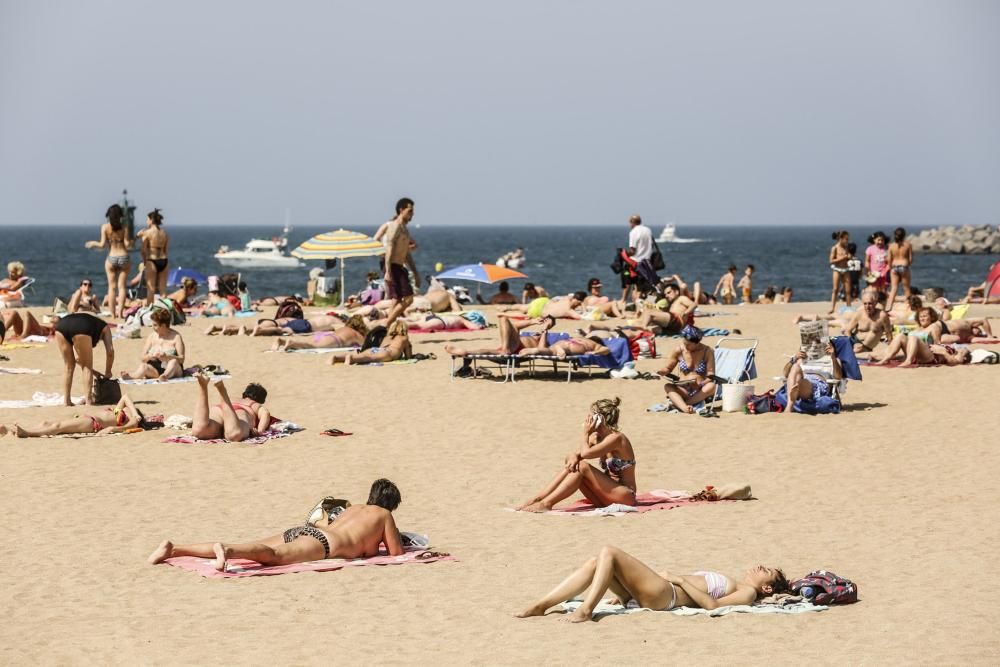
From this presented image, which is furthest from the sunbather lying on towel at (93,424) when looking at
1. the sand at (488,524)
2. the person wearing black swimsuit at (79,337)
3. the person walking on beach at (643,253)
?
the person walking on beach at (643,253)

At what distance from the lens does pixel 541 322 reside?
1562 centimetres

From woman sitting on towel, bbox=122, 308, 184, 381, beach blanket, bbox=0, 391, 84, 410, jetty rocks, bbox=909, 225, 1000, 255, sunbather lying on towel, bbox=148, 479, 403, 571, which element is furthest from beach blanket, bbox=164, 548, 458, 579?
jetty rocks, bbox=909, 225, 1000, 255

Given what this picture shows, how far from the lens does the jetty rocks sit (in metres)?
97.9

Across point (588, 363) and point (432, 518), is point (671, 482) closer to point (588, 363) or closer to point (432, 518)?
point (432, 518)

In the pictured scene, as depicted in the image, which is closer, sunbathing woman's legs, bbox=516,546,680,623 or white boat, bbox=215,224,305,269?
sunbathing woman's legs, bbox=516,546,680,623

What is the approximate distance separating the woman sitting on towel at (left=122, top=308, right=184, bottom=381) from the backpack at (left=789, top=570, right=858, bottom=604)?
953 cm

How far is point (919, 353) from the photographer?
16438 millimetres

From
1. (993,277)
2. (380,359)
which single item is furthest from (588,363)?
(993,277)

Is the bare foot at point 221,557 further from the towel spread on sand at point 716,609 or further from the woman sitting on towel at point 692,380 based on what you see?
the woman sitting on towel at point 692,380

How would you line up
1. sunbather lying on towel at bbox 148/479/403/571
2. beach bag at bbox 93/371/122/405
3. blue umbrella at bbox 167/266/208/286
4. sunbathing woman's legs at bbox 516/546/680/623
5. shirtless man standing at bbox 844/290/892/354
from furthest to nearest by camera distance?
blue umbrella at bbox 167/266/208/286 → shirtless man standing at bbox 844/290/892/354 → beach bag at bbox 93/371/122/405 → sunbather lying on towel at bbox 148/479/403/571 → sunbathing woman's legs at bbox 516/546/680/623

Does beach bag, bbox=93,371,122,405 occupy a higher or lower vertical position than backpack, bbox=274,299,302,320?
lower

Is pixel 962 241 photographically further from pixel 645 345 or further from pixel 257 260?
pixel 645 345

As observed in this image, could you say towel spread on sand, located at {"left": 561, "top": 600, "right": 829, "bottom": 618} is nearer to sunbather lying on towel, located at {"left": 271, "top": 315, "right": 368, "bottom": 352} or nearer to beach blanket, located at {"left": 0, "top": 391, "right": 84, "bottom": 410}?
beach blanket, located at {"left": 0, "top": 391, "right": 84, "bottom": 410}

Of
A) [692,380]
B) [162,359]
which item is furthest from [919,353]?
[162,359]
